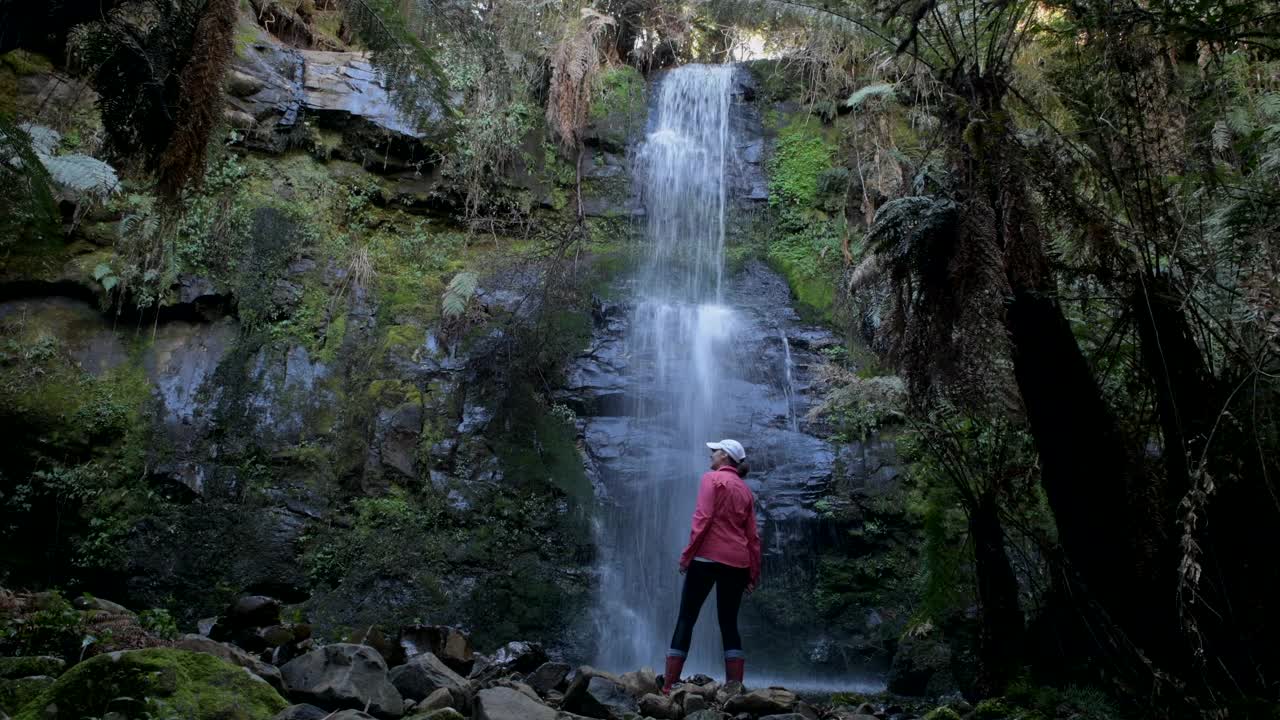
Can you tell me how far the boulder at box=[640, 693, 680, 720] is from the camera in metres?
3.98

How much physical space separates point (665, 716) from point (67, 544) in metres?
5.28

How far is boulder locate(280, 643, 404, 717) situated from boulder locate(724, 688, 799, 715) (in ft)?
5.38

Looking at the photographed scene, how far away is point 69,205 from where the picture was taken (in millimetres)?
7988

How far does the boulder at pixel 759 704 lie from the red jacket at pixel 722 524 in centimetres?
94

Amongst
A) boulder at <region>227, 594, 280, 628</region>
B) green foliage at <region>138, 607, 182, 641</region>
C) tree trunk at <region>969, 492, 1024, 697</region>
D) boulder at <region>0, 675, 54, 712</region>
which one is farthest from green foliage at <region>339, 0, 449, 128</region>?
tree trunk at <region>969, 492, 1024, 697</region>

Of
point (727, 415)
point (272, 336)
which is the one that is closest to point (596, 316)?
Result: point (727, 415)

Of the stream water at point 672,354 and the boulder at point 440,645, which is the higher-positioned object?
the stream water at point 672,354

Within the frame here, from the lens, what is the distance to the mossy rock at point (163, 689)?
2311 millimetres

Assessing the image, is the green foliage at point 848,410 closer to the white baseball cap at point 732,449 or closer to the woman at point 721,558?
the white baseball cap at point 732,449

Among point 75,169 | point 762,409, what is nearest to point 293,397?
point 75,169

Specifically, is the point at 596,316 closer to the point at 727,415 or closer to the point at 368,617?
the point at 727,415

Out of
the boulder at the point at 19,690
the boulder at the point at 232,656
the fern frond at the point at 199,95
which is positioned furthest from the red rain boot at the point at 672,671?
the fern frond at the point at 199,95

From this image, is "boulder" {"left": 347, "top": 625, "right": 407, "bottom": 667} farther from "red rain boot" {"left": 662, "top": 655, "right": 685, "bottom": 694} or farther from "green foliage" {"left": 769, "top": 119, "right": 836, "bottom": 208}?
"green foliage" {"left": 769, "top": 119, "right": 836, "bottom": 208}

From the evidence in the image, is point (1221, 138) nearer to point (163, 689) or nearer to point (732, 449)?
point (732, 449)
